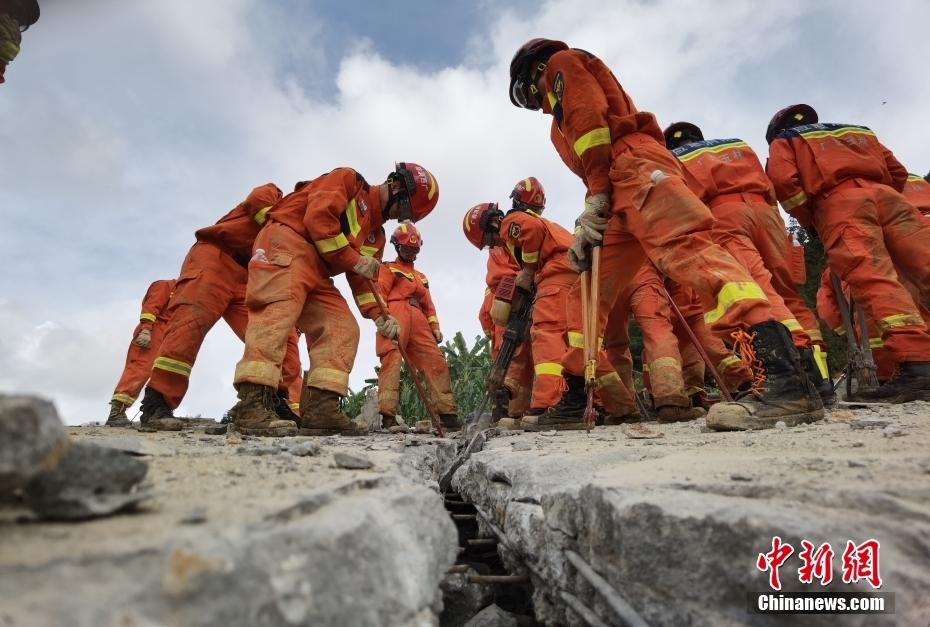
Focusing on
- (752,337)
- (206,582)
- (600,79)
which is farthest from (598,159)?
(206,582)

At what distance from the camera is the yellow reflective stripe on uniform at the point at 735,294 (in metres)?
2.27

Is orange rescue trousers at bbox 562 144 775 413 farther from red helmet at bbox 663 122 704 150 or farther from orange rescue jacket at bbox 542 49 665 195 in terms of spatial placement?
red helmet at bbox 663 122 704 150

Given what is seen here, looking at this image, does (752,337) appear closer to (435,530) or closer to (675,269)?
(675,269)

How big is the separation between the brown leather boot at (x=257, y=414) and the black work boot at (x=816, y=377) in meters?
3.16

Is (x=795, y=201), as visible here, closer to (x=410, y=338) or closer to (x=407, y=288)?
(x=410, y=338)

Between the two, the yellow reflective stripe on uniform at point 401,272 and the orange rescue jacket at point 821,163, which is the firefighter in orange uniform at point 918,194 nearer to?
the orange rescue jacket at point 821,163

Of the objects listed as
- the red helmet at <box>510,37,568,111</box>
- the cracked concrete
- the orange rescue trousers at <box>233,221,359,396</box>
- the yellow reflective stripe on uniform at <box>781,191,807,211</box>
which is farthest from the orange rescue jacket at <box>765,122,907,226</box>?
the orange rescue trousers at <box>233,221,359,396</box>

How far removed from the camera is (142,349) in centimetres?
586

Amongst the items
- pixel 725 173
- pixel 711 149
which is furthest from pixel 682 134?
pixel 725 173

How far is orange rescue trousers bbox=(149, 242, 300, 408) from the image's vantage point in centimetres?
396

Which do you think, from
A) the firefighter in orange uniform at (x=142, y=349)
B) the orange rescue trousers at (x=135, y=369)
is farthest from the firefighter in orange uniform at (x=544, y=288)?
the orange rescue trousers at (x=135, y=369)

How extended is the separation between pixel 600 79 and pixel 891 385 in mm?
2786

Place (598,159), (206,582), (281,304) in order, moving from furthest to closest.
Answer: (281,304) < (598,159) < (206,582)

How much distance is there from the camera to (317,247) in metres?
3.69
